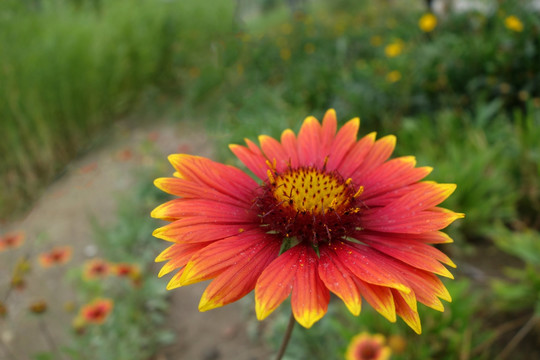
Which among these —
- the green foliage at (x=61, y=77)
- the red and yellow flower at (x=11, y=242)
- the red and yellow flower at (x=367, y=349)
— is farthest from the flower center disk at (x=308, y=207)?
the green foliage at (x=61, y=77)

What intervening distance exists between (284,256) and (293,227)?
2.7 inches

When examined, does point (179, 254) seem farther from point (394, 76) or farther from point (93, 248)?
point (394, 76)

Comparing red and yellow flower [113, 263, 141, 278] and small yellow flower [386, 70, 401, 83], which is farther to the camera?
small yellow flower [386, 70, 401, 83]

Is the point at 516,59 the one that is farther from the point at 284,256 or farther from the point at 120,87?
the point at 120,87

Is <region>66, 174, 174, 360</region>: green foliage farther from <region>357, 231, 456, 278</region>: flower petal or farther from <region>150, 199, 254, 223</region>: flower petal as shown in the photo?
<region>357, 231, 456, 278</region>: flower petal

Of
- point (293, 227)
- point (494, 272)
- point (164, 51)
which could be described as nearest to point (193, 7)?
point (164, 51)

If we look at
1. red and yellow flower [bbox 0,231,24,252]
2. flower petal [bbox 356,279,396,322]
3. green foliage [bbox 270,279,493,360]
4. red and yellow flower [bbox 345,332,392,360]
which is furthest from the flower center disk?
red and yellow flower [bbox 0,231,24,252]

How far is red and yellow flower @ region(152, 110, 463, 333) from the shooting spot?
0.52 meters

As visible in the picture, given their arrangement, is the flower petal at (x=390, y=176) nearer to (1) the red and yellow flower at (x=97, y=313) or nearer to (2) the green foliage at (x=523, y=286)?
(2) the green foliage at (x=523, y=286)

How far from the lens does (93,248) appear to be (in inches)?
96.4

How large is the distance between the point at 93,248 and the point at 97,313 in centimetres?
105

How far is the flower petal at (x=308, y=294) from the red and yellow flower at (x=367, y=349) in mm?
746

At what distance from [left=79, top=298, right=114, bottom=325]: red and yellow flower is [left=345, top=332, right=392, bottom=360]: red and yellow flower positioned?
0.98 metres

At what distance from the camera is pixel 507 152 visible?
2.17 metres
